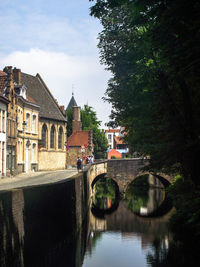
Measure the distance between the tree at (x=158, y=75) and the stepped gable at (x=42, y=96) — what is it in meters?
23.0

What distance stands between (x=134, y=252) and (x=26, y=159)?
22.3 m

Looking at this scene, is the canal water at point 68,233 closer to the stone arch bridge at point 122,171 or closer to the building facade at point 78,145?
the stone arch bridge at point 122,171

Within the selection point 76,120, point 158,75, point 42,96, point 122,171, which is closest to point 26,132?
point 42,96

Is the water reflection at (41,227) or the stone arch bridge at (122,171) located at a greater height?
the stone arch bridge at (122,171)

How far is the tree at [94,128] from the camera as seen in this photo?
3009 inches

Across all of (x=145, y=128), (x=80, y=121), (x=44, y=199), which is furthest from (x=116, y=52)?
(x=80, y=121)

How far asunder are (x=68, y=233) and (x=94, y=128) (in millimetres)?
59710

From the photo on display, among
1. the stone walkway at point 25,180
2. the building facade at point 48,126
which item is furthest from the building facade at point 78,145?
the stone walkway at point 25,180

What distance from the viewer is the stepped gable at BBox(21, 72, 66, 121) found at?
160 ft

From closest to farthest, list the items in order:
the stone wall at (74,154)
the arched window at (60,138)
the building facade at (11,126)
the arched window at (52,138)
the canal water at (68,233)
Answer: the canal water at (68,233) → the building facade at (11,126) → the arched window at (52,138) → the arched window at (60,138) → the stone wall at (74,154)

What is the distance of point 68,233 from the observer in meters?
18.3

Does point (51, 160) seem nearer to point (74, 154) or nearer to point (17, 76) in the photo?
point (17, 76)

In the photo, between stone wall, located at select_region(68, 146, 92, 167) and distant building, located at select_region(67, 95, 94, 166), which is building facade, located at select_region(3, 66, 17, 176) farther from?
stone wall, located at select_region(68, 146, 92, 167)

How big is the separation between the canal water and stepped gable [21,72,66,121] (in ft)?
62.6
